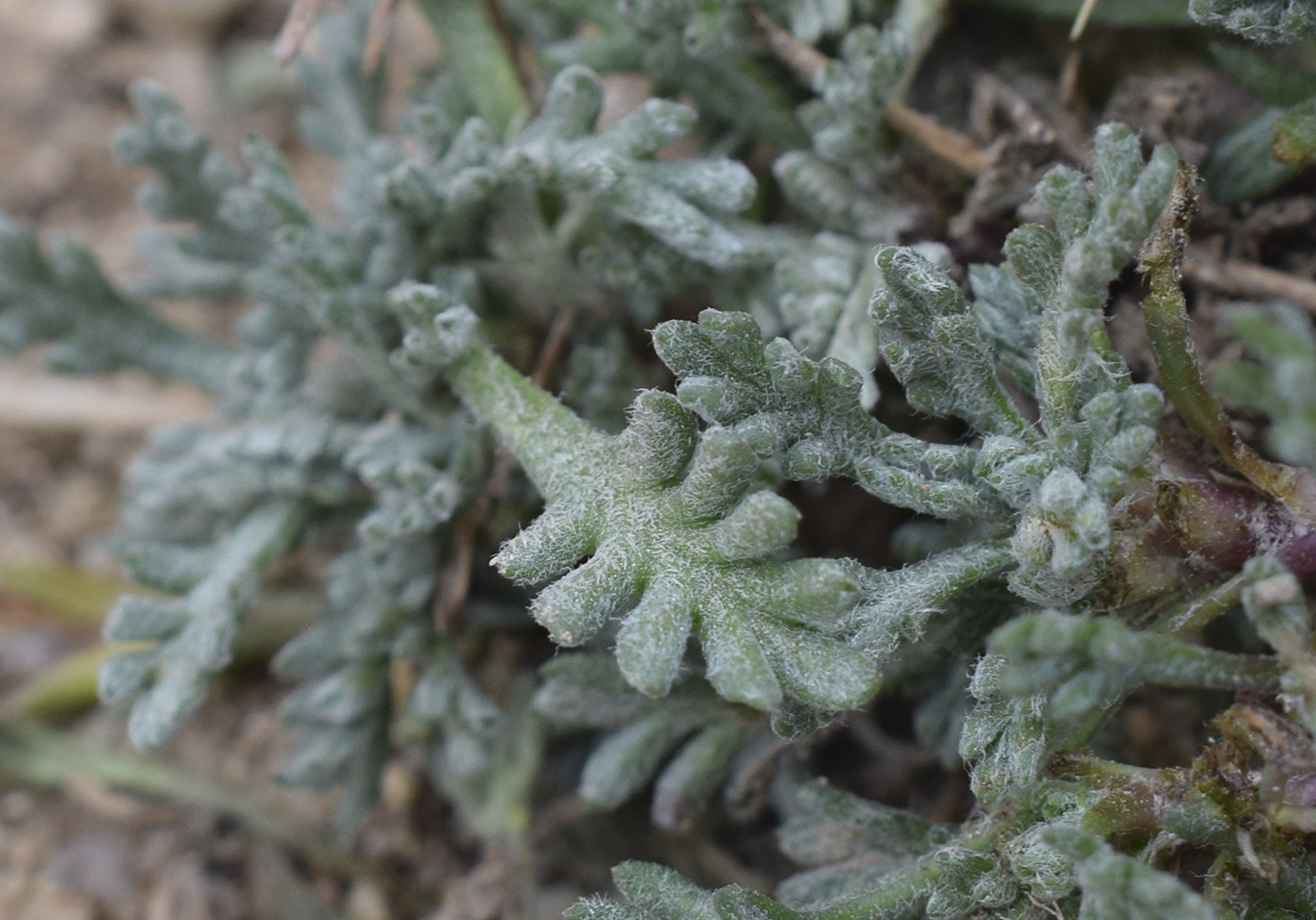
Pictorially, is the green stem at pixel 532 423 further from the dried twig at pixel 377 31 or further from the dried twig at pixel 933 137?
the dried twig at pixel 933 137

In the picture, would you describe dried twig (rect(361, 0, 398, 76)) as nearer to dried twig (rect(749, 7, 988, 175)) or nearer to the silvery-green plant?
the silvery-green plant

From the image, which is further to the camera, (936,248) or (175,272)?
(175,272)

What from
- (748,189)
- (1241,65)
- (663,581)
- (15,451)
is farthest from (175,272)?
(1241,65)

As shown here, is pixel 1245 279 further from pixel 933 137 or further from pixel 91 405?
pixel 91 405

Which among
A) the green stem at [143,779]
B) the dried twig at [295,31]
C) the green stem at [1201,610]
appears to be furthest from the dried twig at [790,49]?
the green stem at [143,779]

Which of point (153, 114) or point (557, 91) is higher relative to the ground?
point (557, 91)

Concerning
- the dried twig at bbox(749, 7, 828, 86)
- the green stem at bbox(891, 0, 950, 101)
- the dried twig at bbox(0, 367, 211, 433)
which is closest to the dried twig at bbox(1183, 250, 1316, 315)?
the green stem at bbox(891, 0, 950, 101)

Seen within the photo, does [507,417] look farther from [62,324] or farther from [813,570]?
[62,324]
